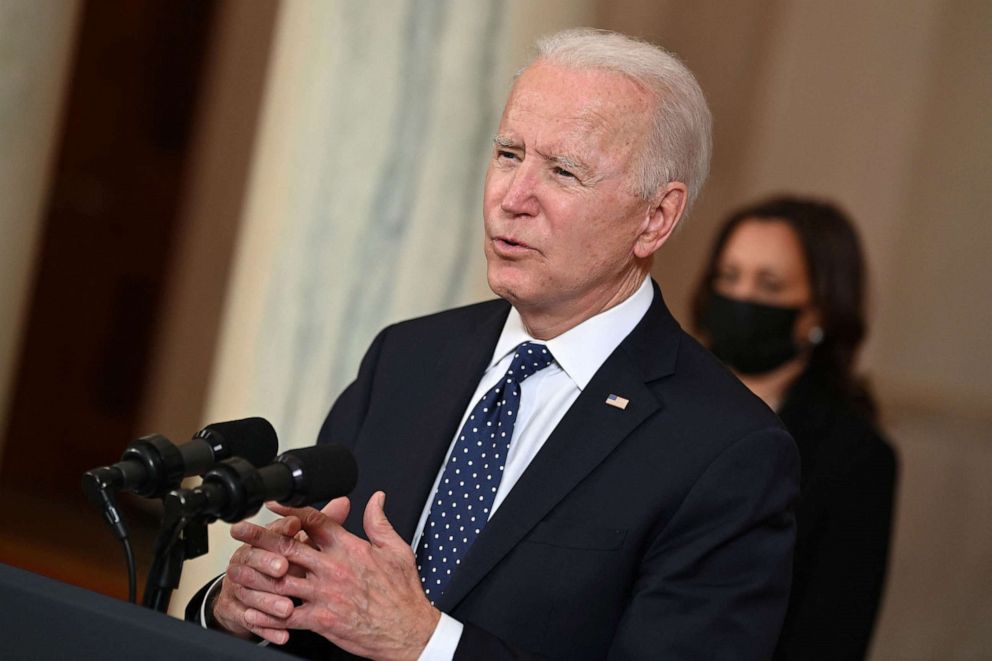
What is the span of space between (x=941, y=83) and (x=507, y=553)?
4.75 meters

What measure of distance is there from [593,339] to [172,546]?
0.98 metres

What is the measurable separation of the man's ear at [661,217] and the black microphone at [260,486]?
34.8 inches

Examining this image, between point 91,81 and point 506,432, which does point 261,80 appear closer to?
point 91,81

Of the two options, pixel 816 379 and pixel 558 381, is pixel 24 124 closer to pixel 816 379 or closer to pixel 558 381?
pixel 558 381

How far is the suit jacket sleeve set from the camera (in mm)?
2379

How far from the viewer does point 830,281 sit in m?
4.56

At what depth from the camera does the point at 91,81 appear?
8.02m

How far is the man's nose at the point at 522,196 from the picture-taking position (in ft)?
8.53

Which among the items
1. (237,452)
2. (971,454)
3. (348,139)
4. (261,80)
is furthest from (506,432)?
(261,80)


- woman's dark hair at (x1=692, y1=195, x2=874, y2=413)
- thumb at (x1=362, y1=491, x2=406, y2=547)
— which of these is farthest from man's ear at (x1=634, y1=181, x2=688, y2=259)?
woman's dark hair at (x1=692, y1=195, x2=874, y2=413)

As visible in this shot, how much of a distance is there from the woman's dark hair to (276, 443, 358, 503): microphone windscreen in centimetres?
262

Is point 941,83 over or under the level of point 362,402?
over

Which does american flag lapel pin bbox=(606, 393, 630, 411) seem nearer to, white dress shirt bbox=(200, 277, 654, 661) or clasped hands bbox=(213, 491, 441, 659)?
white dress shirt bbox=(200, 277, 654, 661)

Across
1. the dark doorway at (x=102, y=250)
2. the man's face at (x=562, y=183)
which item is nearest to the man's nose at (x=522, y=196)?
the man's face at (x=562, y=183)
